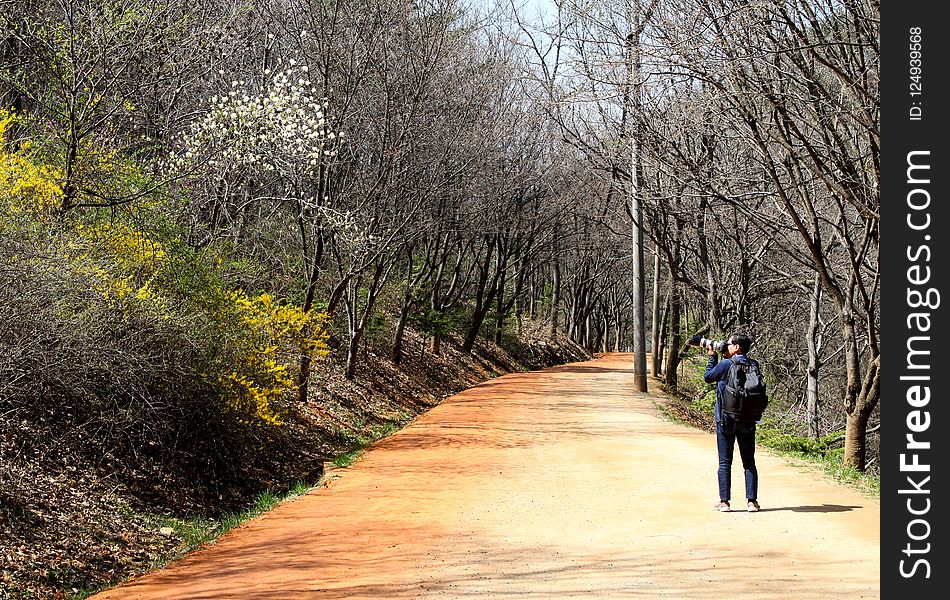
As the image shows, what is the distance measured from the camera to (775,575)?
716 cm

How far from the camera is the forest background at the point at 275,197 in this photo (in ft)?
34.1

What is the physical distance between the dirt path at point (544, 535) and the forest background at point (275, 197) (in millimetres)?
1426

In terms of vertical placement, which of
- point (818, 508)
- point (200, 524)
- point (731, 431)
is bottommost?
point (200, 524)

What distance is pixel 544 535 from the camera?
9172mm

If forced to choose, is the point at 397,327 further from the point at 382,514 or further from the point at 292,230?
the point at 382,514

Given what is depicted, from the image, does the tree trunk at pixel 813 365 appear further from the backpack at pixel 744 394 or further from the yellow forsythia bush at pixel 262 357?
the backpack at pixel 744 394

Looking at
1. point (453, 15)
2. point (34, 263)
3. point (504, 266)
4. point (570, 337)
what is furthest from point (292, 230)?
point (570, 337)

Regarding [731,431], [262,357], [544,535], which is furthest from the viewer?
[262,357]

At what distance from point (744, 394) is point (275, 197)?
958 centimetres

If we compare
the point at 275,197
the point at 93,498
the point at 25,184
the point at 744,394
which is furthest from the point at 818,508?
the point at 275,197

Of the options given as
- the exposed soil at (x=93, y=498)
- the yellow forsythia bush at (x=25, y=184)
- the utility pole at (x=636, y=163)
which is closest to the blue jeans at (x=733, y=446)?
the utility pole at (x=636, y=163)

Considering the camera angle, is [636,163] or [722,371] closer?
[722,371]

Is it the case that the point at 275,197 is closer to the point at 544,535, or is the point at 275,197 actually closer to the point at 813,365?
the point at 544,535
